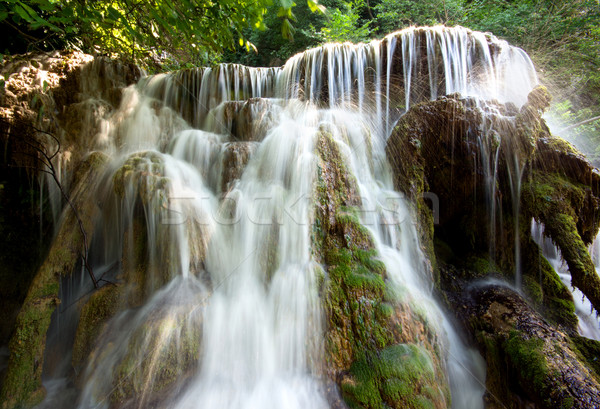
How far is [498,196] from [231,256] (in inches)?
136

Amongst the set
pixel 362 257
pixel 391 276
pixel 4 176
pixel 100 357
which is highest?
pixel 4 176

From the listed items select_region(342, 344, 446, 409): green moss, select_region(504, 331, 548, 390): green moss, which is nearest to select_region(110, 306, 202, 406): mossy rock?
select_region(342, 344, 446, 409): green moss

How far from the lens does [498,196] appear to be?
359 centimetres

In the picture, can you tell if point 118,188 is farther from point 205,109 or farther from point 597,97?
point 597,97

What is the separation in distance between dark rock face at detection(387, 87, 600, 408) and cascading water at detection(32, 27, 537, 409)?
53 cm

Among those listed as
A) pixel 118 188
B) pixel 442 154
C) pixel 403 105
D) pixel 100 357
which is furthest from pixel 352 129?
pixel 100 357

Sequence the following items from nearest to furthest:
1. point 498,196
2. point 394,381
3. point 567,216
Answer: point 394,381 → point 567,216 → point 498,196

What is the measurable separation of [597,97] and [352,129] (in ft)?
29.9

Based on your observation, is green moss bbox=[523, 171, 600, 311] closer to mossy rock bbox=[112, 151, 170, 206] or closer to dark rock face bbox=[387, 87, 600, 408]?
dark rock face bbox=[387, 87, 600, 408]

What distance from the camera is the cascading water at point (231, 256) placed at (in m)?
2.31

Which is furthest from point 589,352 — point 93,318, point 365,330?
point 93,318

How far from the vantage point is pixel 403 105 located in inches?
210

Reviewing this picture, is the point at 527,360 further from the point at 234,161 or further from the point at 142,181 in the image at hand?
the point at 142,181

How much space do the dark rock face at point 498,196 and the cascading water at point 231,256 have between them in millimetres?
527
